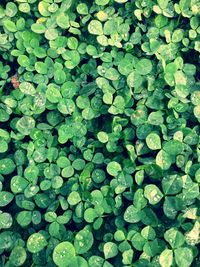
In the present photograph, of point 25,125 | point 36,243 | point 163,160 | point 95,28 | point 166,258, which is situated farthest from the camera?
point 95,28

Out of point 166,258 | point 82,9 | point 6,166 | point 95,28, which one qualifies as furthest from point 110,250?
point 82,9

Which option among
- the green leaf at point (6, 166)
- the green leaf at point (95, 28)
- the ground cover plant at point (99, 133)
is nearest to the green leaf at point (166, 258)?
the ground cover plant at point (99, 133)

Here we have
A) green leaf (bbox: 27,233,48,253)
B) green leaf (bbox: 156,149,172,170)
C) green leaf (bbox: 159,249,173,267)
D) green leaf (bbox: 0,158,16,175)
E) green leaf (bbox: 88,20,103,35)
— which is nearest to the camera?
green leaf (bbox: 159,249,173,267)

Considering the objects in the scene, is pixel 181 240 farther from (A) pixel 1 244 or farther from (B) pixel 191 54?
(B) pixel 191 54

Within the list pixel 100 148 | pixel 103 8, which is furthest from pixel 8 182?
pixel 103 8

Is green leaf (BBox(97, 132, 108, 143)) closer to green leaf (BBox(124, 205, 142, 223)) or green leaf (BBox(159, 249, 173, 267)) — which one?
green leaf (BBox(124, 205, 142, 223))

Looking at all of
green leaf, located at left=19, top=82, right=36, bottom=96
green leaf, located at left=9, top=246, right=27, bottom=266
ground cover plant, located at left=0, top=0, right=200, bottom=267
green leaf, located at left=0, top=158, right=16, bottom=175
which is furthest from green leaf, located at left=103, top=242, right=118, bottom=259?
green leaf, located at left=19, top=82, right=36, bottom=96

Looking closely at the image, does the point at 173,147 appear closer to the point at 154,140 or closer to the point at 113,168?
the point at 154,140
